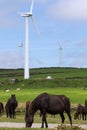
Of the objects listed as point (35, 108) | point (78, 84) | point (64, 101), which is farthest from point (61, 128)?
point (78, 84)

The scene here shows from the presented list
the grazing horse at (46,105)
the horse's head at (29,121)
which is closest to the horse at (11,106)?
the grazing horse at (46,105)

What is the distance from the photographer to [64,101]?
3238 cm

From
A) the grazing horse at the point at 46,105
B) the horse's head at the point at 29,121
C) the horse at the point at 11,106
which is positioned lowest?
the horse at the point at 11,106

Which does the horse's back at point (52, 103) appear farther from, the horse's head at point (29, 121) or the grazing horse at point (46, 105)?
the horse's head at point (29, 121)

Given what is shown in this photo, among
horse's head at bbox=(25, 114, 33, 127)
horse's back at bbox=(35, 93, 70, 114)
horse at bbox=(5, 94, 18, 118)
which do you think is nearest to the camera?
horse's head at bbox=(25, 114, 33, 127)

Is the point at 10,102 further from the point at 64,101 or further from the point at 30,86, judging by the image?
the point at 30,86

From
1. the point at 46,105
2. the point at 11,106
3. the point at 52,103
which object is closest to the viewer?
the point at 46,105

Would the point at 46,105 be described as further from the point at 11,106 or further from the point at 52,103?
the point at 11,106

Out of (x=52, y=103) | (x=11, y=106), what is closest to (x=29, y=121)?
(x=52, y=103)

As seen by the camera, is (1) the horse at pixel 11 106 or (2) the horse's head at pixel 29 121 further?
(1) the horse at pixel 11 106

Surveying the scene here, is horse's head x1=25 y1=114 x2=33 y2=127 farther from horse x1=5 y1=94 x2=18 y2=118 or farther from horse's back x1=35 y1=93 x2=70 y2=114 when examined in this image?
horse x1=5 y1=94 x2=18 y2=118

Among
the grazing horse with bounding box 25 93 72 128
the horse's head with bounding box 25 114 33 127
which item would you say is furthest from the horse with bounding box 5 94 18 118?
the horse's head with bounding box 25 114 33 127

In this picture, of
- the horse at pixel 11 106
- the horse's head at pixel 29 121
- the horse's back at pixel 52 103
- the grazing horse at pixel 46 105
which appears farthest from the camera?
the horse at pixel 11 106

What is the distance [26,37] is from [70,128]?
273ft
